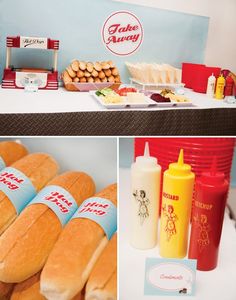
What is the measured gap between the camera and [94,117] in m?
1.99

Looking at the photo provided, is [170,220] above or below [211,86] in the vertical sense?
below

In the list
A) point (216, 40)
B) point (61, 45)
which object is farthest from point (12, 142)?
point (216, 40)

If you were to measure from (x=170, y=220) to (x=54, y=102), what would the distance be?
135cm

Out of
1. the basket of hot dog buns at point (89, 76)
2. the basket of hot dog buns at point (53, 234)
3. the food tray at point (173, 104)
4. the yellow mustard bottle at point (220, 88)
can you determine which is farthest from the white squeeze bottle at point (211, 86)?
the basket of hot dog buns at point (53, 234)

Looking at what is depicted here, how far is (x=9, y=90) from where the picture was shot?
2.46m

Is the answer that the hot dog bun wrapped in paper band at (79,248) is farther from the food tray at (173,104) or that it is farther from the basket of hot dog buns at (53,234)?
the food tray at (173,104)

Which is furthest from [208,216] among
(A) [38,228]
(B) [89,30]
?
(B) [89,30]

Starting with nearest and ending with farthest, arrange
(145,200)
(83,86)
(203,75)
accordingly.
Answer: (145,200)
(83,86)
(203,75)

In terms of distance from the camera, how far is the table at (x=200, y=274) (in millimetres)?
884

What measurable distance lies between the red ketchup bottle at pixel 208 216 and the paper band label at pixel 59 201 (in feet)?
1.05

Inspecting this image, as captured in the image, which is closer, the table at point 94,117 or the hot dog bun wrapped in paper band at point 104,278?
the hot dog bun wrapped in paper band at point 104,278

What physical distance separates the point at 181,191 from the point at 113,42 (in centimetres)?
226

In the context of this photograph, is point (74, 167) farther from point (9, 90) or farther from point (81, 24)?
point (81, 24)

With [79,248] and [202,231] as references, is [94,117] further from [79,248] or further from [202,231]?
[79,248]
